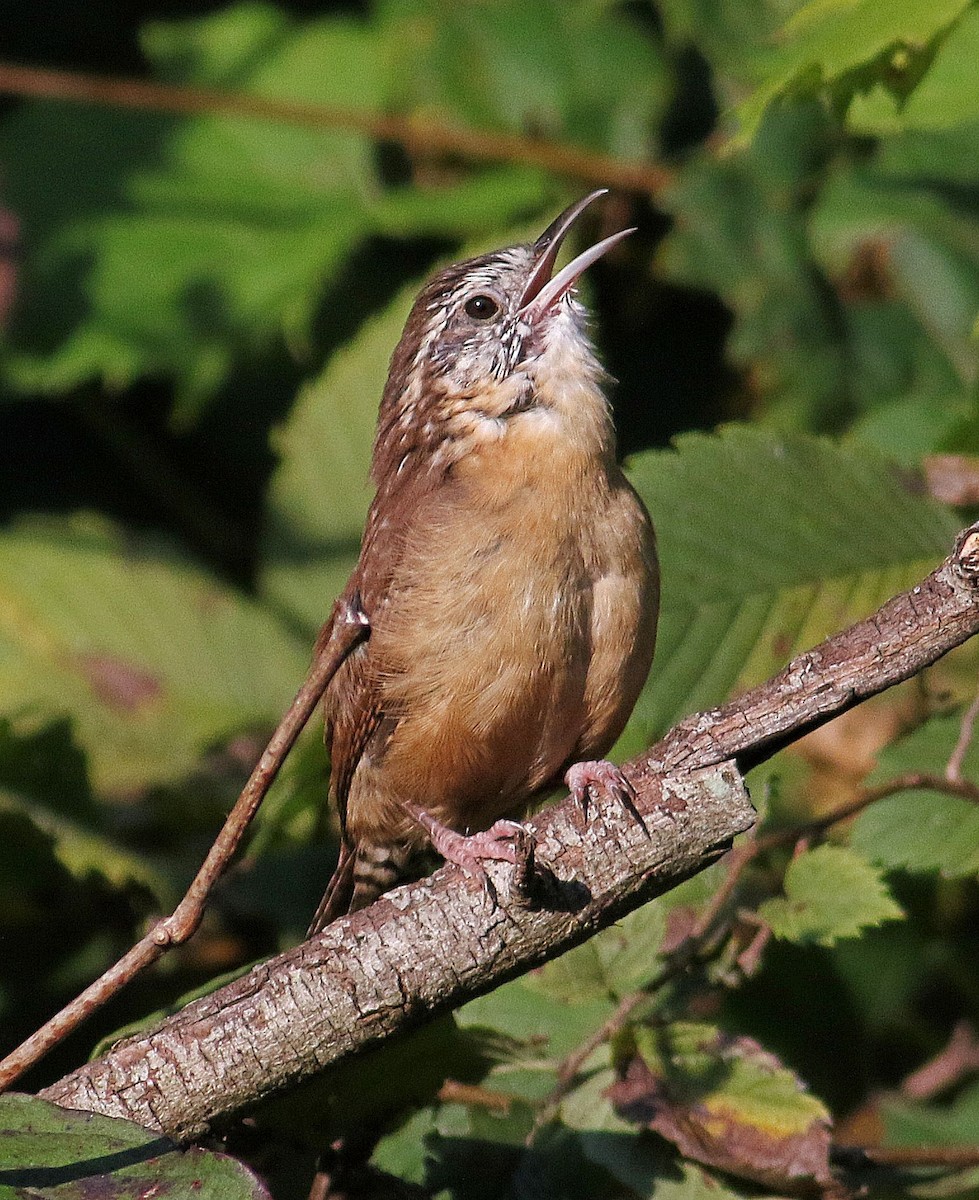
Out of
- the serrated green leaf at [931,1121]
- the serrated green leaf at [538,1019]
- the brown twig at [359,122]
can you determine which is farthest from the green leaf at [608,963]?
the brown twig at [359,122]

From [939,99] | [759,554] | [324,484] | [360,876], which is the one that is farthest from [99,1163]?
[324,484]

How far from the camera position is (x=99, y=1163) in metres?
2.52

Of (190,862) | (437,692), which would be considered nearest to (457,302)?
(437,692)

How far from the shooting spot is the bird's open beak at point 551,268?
4.08m

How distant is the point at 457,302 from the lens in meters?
4.21

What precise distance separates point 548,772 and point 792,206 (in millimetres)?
3015

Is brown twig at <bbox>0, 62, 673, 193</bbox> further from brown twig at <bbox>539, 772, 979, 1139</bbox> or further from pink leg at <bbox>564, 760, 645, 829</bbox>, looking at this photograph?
pink leg at <bbox>564, 760, 645, 829</bbox>

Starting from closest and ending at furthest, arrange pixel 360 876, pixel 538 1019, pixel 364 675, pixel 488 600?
pixel 488 600 → pixel 538 1019 → pixel 364 675 → pixel 360 876

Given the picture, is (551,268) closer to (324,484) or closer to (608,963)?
(608,963)

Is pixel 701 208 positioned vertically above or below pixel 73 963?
above

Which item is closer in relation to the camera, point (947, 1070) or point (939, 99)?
point (939, 99)

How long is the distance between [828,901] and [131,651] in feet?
11.2

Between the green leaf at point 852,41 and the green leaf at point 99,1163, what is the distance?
2181mm

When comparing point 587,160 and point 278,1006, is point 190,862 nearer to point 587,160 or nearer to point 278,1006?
point 278,1006
